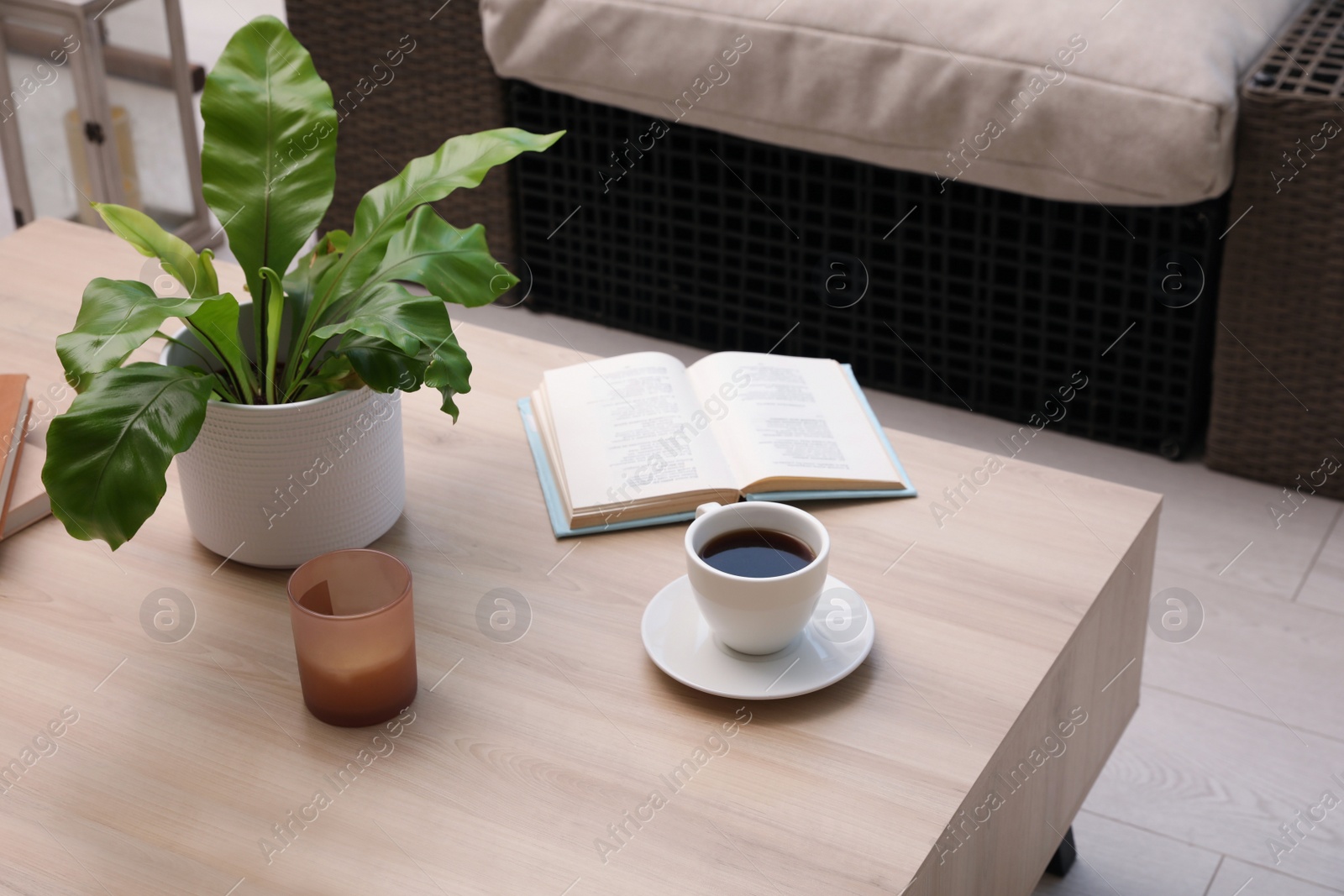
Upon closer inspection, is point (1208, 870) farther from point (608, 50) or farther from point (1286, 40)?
point (608, 50)

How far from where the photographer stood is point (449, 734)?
875 mm

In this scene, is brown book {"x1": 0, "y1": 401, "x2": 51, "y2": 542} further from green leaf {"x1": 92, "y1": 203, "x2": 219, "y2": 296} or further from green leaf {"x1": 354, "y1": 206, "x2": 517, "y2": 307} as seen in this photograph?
green leaf {"x1": 354, "y1": 206, "x2": 517, "y2": 307}

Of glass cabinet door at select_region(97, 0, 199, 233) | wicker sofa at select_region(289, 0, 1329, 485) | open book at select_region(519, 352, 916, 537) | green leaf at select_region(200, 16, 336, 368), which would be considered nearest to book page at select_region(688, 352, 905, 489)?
open book at select_region(519, 352, 916, 537)

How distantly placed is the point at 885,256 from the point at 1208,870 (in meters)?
0.90

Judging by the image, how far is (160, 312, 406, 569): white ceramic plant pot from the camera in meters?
0.94

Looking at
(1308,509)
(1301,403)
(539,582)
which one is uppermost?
(539,582)

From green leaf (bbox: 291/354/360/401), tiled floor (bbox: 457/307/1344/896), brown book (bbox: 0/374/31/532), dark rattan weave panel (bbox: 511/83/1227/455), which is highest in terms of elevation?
green leaf (bbox: 291/354/360/401)

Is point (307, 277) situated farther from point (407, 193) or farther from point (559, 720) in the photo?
point (559, 720)

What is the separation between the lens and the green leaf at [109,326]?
83 cm

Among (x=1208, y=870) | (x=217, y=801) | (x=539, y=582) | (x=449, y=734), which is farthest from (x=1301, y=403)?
(x=217, y=801)

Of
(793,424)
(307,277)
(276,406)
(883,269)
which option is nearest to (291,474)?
(276,406)

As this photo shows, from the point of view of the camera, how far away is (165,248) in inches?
38.2

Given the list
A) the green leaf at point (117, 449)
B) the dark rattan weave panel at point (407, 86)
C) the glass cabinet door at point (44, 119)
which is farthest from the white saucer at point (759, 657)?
the glass cabinet door at point (44, 119)

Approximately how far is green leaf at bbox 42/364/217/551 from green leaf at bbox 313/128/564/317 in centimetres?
15
